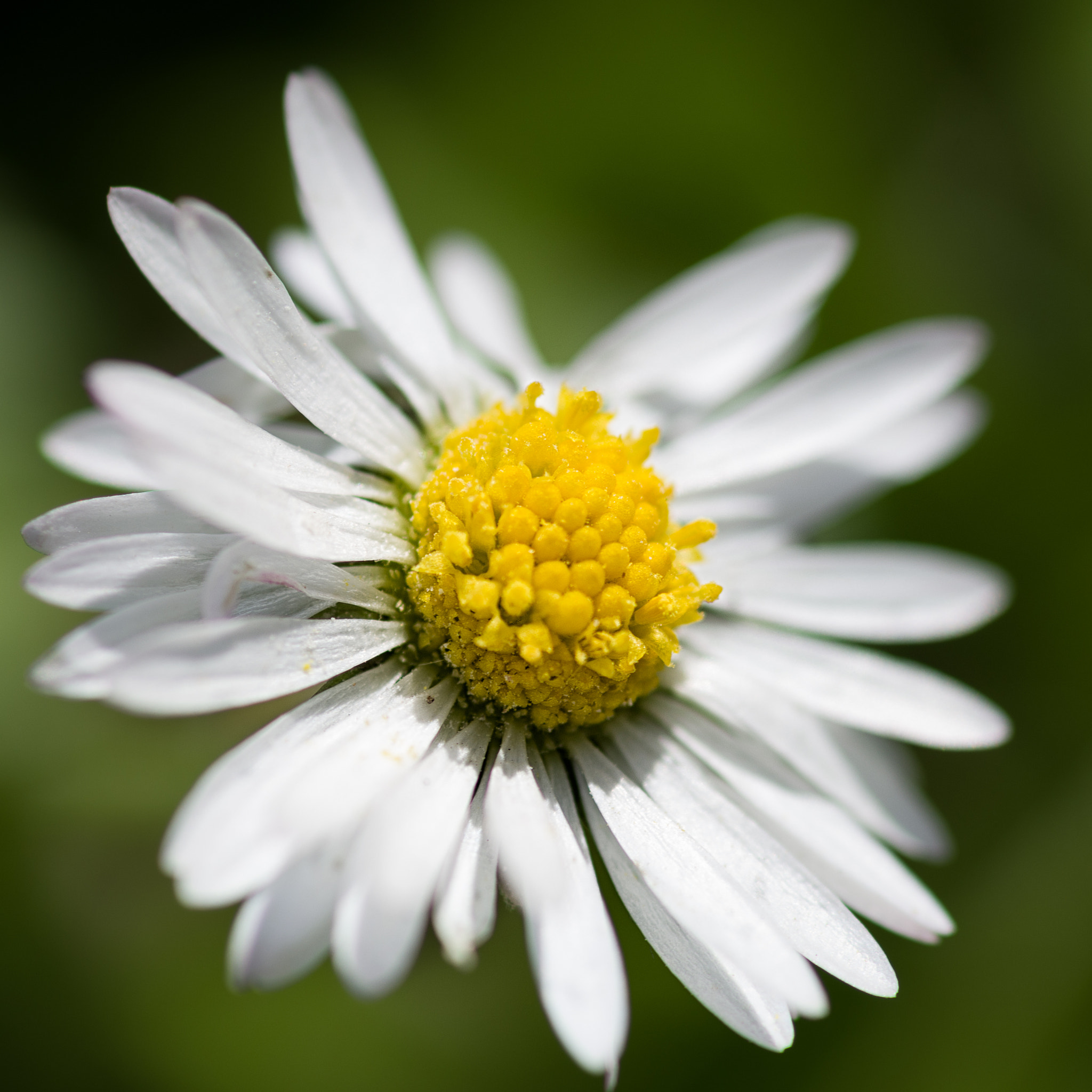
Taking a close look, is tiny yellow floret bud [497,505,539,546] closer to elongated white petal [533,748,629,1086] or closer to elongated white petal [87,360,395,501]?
elongated white petal [87,360,395,501]

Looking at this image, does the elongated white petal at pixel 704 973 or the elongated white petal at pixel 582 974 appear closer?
the elongated white petal at pixel 582 974

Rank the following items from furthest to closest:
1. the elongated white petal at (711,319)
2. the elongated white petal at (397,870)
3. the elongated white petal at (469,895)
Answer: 1. the elongated white petal at (711,319)
2. the elongated white petal at (469,895)
3. the elongated white petal at (397,870)

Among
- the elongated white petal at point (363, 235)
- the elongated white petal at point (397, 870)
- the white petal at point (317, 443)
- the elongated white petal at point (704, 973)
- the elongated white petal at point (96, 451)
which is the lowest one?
the elongated white petal at point (704, 973)

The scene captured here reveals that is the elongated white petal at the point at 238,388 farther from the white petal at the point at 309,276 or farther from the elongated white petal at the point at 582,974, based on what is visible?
the elongated white petal at the point at 582,974

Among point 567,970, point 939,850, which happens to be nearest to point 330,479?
point 567,970

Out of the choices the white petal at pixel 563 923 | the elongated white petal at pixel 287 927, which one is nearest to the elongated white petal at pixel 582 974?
the white petal at pixel 563 923
